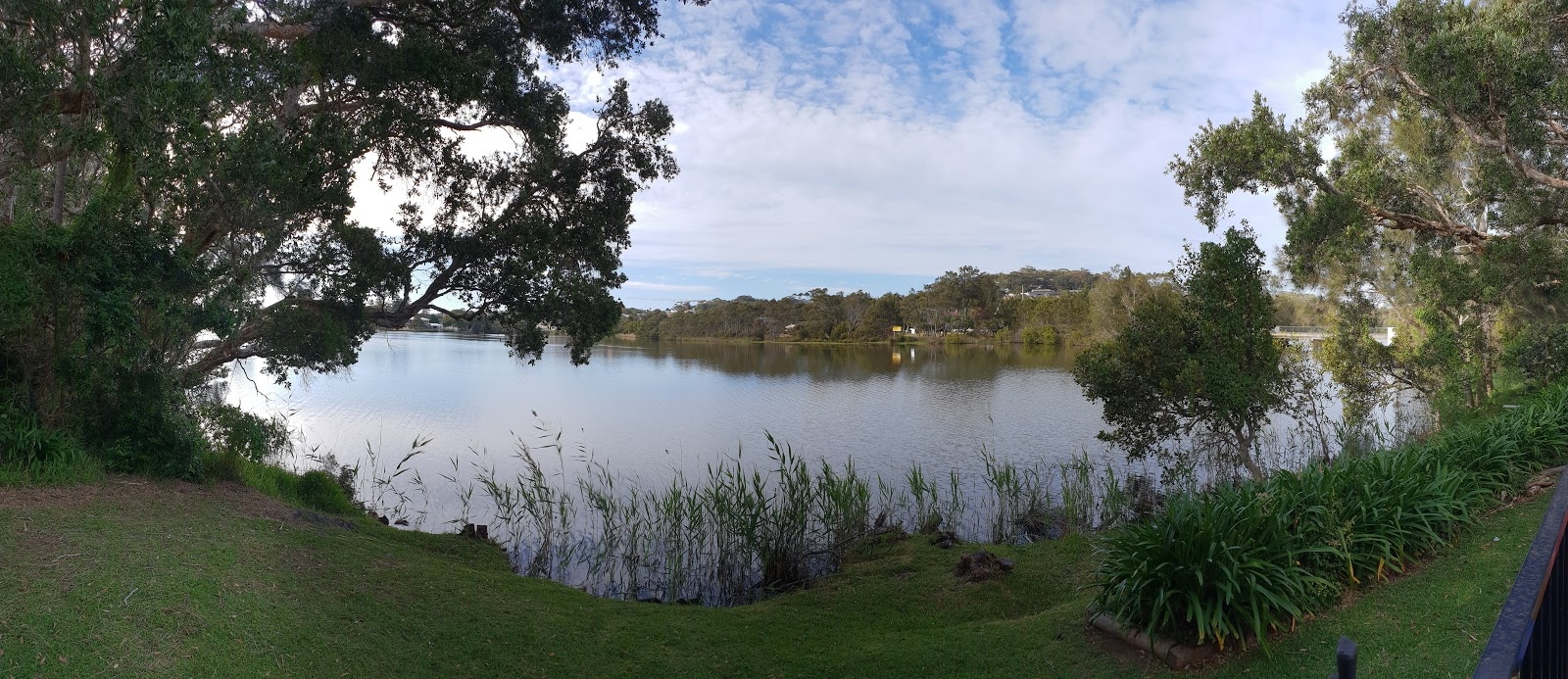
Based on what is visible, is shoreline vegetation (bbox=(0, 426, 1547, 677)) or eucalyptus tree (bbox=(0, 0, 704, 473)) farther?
eucalyptus tree (bbox=(0, 0, 704, 473))

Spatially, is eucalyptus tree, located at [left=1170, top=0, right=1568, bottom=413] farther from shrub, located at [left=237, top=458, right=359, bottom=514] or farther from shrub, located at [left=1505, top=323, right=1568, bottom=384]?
shrub, located at [left=237, top=458, right=359, bottom=514]

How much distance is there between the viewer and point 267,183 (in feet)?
26.9

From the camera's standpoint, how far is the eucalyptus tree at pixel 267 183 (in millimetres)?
6969

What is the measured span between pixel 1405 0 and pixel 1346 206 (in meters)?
2.91

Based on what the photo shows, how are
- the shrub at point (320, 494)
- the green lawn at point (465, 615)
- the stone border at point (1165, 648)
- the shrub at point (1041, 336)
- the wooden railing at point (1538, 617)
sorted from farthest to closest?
the shrub at point (1041, 336) → the shrub at point (320, 494) → the stone border at point (1165, 648) → the green lawn at point (465, 615) → the wooden railing at point (1538, 617)

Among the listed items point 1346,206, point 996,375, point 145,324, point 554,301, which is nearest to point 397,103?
point 554,301

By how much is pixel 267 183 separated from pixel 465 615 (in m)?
5.45

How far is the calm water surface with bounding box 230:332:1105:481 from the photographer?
53.4 ft

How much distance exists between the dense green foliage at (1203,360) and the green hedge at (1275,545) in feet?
12.0

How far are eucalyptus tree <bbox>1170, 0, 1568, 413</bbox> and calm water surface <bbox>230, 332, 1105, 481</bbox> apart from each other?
19.6 ft

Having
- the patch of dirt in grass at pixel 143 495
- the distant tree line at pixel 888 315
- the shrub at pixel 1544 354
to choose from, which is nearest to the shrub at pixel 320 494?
the patch of dirt in grass at pixel 143 495

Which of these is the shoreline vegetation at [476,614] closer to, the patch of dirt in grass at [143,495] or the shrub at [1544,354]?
the patch of dirt in grass at [143,495]

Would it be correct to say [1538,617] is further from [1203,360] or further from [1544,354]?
[1544,354]

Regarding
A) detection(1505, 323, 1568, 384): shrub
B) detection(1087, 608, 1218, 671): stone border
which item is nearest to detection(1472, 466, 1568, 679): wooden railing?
detection(1087, 608, 1218, 671): stone border
